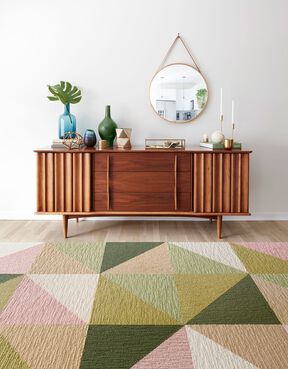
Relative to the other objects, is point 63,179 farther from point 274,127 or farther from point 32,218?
point 274,127

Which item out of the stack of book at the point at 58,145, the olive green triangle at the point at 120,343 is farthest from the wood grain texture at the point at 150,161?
the olive green triangle at the point at 120,343

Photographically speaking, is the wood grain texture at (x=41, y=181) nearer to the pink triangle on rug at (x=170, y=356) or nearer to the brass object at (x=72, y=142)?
the brass object at (x=72, y=142)

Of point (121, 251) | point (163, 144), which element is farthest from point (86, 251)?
point (163, 144)

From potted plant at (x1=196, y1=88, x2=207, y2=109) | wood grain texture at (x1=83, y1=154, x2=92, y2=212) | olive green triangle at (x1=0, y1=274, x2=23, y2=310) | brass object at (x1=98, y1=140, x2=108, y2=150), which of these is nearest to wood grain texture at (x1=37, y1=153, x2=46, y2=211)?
wood grain texture at (x1=83, y1=154, x2=92, y2=212)

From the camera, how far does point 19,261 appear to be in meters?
2.23

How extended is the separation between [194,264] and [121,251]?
1.46 ft

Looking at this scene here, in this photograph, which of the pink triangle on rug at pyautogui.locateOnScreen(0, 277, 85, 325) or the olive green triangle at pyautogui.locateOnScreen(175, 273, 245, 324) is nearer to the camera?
the pink triangle on rug at pyautogui.locateOnScreen(0, 277, 85, 325)

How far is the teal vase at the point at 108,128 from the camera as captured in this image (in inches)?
117

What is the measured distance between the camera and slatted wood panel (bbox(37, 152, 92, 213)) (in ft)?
8.89

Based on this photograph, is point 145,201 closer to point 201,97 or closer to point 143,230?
point 143,230

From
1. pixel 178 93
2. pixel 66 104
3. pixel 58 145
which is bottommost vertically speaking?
pixel 58 145

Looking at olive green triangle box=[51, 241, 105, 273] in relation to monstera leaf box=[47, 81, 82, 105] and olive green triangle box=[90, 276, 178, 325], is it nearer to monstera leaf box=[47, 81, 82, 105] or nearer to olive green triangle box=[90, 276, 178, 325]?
olive green triangle box=[90, 276, 178, 325]

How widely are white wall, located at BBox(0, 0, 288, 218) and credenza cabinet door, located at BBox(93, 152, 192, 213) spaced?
53cm

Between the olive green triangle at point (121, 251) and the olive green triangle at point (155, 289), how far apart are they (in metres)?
0.19
